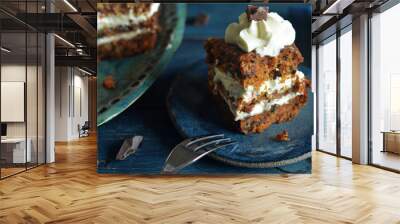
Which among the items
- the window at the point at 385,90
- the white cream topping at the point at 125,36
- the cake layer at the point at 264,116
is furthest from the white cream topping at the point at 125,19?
the window at the point at 385,90

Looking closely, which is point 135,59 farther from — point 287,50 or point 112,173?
point 287,50

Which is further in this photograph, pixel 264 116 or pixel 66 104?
pixel 66 104

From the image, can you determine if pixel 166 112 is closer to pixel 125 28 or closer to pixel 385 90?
pixel 125 28

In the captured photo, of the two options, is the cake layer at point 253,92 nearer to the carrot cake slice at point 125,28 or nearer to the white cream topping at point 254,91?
the white cream topping at point 254,91

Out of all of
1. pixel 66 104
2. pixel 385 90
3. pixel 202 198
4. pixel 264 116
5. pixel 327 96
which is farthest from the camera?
pixel 66 104

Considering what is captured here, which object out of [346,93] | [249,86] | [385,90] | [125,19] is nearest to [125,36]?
[125,19]
